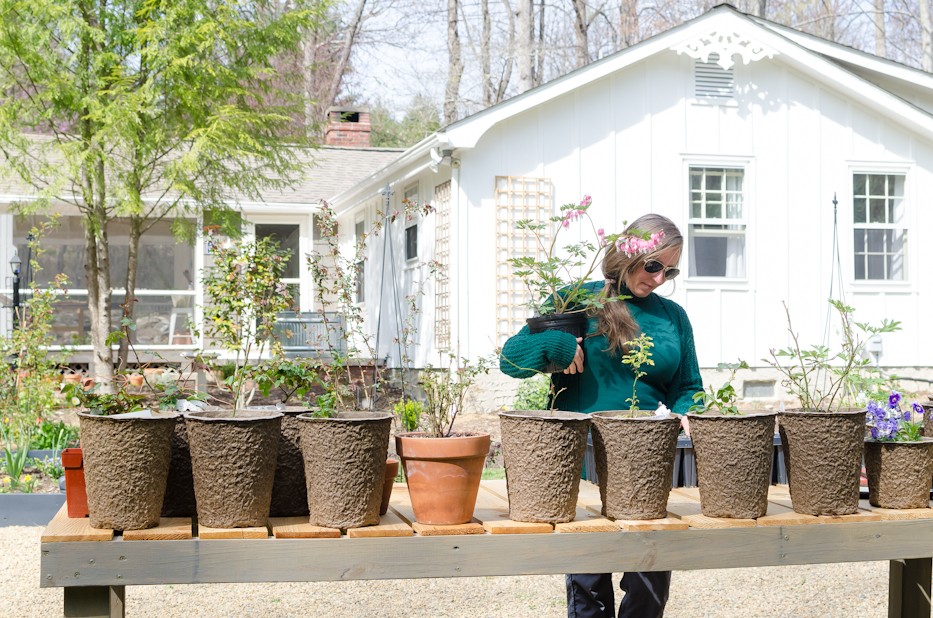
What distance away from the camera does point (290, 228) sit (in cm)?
1636

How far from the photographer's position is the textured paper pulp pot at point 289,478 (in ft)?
7.97

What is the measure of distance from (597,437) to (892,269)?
10808 mm

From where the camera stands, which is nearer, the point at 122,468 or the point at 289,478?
the point at 122,468

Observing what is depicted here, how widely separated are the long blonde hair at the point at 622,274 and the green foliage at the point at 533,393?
18.6 ft

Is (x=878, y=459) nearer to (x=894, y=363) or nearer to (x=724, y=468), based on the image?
(x=724, y=468)

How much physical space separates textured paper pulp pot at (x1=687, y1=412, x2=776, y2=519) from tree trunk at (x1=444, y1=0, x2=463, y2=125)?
77.1 ft

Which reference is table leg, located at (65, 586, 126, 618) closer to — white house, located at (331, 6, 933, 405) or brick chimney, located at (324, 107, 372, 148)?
white house, located at (331, 6, 933, 405)

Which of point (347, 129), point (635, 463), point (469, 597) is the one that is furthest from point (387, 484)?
point (347, 129)

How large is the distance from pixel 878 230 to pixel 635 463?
10.8 meters

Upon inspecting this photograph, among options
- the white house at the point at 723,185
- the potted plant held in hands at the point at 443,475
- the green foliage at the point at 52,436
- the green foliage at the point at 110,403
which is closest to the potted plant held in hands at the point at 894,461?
the potted plant held in hands at the point at 443,475

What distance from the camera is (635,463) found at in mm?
2363

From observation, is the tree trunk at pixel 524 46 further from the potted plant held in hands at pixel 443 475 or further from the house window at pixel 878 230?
the potted plant held in hands at pixel 443 475

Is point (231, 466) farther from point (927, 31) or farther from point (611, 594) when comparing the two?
point (927, 31)

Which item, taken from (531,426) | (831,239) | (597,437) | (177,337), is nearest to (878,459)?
(597,437)
